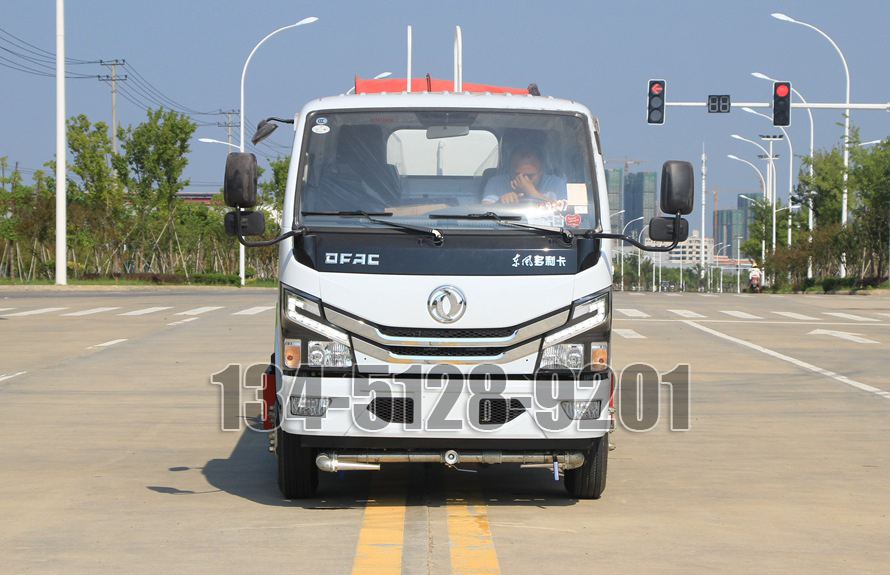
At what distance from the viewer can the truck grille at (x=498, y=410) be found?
7.10 metres

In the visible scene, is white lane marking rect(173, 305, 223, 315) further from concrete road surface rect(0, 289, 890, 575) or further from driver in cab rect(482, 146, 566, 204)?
driver in cab rect(482, 146, 566, 204)

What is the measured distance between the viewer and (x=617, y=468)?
359 inches

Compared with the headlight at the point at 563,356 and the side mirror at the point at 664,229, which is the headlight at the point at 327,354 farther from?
the side mirror at the point at 664,229

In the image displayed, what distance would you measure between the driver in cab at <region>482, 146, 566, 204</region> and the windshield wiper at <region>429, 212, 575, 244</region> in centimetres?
16

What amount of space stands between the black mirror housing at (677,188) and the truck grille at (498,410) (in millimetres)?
1436

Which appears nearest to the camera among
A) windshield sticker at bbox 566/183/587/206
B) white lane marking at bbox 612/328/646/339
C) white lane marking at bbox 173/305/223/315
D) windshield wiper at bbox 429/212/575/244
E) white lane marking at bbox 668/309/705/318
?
windshield wiper at bbox 429/212/575/244

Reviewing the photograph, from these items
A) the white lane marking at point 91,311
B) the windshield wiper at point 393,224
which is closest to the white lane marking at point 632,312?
the white lane marking at point 91,311

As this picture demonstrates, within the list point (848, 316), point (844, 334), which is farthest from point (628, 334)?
point (848, 316)

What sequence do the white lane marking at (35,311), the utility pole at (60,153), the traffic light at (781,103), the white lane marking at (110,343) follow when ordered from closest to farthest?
the white lane marking at (110,343) < the white lane marking at (35,311) < the traffic light at (781,103) < the utility pole at (60,153)

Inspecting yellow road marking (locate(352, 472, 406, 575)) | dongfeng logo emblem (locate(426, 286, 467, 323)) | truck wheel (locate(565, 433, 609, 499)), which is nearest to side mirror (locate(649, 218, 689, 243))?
truck wheel (locate(565, 433, 609, 499))

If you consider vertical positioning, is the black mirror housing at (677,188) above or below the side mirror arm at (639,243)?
above

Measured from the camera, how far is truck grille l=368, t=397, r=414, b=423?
23.2 feet

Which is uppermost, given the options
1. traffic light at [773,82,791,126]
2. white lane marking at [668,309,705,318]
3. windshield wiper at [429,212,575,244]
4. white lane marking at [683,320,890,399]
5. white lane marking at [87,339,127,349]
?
traffic light at [773,82,791,126]

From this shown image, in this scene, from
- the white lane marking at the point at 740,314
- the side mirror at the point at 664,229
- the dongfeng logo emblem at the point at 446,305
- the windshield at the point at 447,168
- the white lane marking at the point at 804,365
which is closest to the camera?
the dongfeng logo emblem at the point at 446,305
